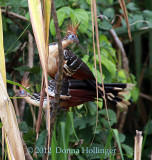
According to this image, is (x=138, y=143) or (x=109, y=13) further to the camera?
(x=109, y=13)

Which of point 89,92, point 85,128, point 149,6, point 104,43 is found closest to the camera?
point 89,92

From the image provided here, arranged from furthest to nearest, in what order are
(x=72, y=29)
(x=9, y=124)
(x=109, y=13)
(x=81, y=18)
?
(x=109, y=13), (x=81, y=18), (x=72, y=29), (x=9, y=124)

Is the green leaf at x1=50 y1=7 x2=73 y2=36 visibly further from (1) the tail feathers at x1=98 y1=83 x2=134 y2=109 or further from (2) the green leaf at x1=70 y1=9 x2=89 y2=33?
(1) the tail feathers at x1=98 y1=83 x2=134 y2=109

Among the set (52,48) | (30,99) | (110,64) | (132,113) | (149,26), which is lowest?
(132,113)

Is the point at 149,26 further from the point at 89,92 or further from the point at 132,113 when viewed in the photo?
the point at 132,113

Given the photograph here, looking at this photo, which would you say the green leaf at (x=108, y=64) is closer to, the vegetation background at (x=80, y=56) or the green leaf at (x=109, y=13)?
the vegetation background at (x=80, y=56)

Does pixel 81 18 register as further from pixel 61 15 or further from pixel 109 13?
pixel 109 13

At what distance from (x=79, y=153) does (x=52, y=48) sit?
0.77 metres

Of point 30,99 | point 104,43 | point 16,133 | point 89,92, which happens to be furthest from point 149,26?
point 16,133

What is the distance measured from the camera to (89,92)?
4.63 ft

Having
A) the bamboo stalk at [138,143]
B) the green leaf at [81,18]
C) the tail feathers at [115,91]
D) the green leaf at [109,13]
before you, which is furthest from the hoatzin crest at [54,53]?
the green leaf at [109,13]

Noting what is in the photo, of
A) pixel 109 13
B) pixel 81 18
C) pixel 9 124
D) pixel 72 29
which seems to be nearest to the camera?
pixel 9 124

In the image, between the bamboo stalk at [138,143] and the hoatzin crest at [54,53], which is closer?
the bamboo stalk at [138,143]

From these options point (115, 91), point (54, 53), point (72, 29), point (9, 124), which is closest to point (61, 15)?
point (72, 29)
